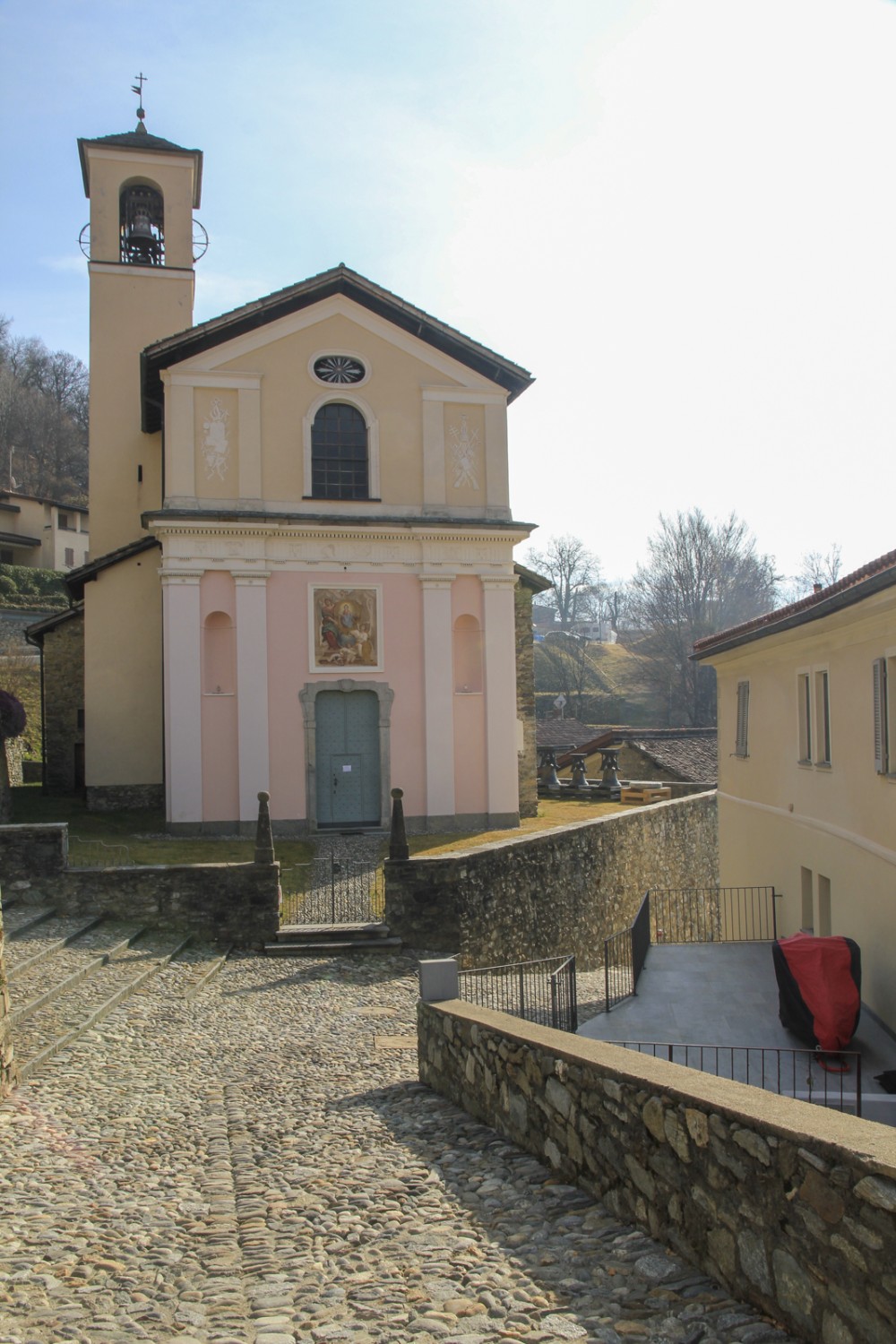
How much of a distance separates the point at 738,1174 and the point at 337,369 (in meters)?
18.7

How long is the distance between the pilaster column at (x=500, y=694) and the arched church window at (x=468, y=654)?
0.31m

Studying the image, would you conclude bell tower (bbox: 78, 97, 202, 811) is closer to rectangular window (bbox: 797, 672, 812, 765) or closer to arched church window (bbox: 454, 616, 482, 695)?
arched church window (bbox: 454, 616, 482, 695)

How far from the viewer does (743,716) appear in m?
16.3

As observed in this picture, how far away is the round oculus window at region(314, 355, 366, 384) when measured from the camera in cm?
2030

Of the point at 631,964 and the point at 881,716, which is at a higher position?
the point at 881,716

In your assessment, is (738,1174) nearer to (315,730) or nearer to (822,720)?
(822,720)

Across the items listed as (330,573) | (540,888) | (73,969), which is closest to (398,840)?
(540,888)

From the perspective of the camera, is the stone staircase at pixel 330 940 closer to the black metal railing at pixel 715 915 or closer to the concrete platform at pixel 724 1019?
the concrete platform at pixel 724 1019

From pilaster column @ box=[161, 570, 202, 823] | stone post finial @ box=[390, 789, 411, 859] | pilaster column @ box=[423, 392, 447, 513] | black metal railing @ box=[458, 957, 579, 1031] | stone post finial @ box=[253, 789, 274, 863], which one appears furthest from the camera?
pilaster column @ box=[423, 392, 447, 513]

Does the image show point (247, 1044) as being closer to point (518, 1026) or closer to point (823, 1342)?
point (518, 1026)

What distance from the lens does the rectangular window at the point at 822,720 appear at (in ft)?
40.2

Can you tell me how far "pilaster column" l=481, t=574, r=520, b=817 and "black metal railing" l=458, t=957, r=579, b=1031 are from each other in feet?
27.1

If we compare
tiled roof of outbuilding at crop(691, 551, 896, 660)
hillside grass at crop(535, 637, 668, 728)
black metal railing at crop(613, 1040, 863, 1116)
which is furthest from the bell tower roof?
hillside grass at crop(535, 637, 668, 728)

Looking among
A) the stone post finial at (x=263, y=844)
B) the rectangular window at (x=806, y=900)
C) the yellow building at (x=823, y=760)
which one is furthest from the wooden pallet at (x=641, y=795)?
the stone post finial at (x=263, y=844)
